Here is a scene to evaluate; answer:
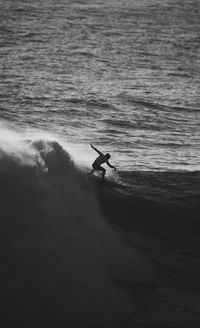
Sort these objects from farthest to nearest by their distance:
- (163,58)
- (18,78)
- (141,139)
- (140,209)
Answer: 1. (163,58)
2. (18,78)
3. (141,139)
4. (140,209)

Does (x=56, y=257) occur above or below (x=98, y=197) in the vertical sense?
above

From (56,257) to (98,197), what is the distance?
4.60m

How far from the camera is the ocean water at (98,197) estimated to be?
1226 cm

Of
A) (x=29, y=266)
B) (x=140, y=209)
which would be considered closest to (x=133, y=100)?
(x=140, y=209)

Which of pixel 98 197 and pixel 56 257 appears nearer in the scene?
pixel 56 257

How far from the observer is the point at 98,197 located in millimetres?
17312

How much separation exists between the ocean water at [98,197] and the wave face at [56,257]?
29 millimetres

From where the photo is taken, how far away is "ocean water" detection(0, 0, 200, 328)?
12.3m

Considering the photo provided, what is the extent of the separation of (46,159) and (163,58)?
108 feet

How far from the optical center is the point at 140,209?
57.6ft

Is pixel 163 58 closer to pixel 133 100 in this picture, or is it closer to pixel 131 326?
pixel 133 100

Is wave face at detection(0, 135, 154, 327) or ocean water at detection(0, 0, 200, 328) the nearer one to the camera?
wave face at detection(0, 135, 154, 327)

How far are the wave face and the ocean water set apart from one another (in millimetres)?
29

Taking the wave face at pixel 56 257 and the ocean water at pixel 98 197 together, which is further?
the ocean water at pixel 98 197
